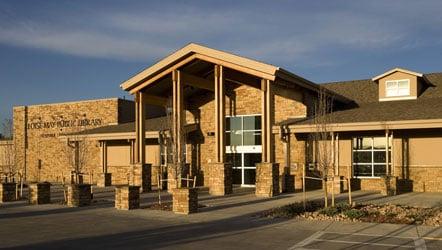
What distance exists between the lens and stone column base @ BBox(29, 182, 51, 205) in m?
20.5

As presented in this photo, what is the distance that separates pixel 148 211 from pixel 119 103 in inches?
752

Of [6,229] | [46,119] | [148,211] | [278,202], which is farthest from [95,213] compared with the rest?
[46,119]

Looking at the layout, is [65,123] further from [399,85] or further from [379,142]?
[399,85]

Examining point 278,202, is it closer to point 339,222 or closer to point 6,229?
point 339,222

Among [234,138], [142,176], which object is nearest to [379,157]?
[234,138]

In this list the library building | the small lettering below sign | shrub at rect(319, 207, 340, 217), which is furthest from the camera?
the small lettering below sign

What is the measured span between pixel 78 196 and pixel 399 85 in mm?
17663

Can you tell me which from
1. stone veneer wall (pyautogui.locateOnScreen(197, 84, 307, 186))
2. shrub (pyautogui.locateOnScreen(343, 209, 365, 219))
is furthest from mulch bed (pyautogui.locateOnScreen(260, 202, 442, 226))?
stone veneer wall (pyautogui.locateOnScreen(197, 84, 307, 186))

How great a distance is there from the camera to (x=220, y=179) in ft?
76.7

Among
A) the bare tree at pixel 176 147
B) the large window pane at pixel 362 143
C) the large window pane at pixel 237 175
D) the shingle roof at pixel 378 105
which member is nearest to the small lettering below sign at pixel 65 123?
the bare tree at pixel 176 147

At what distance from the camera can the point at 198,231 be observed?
43.0ft

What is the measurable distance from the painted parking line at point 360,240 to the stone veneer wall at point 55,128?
80.8 feet

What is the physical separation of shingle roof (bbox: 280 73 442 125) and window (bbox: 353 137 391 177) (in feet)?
4.50

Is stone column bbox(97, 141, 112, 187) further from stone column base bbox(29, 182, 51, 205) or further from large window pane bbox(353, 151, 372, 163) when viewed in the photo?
large window pane bbox(353, 151, 372, 163)
